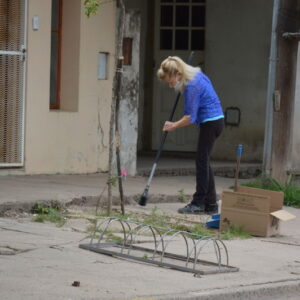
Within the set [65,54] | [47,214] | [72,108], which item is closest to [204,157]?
[47,214]

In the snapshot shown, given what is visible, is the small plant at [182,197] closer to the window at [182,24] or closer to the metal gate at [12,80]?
the metal gate at [12,80]

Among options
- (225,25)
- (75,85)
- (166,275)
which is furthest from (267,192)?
(225,25)

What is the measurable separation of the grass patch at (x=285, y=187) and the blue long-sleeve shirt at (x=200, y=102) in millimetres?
2202

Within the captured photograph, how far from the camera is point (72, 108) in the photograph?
513 inches

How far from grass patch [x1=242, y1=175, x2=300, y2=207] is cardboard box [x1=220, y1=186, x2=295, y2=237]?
2785mm

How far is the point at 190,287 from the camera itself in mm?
6746

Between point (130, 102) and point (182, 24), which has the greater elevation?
point (182, 24)

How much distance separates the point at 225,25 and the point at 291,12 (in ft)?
11.4

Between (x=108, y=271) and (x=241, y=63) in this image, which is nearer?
(x=108, y=271)

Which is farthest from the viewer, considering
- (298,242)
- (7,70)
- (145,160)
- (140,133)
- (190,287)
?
(140,133)

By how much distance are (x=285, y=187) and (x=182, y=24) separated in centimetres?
533

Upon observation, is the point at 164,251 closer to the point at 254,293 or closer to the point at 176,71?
the point at 254,293

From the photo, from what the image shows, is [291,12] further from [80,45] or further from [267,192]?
[267,192]

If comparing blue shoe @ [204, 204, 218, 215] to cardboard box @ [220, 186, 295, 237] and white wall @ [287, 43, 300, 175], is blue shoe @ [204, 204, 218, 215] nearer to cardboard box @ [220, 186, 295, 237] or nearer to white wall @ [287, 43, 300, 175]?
cardboard box @ [220, 186, 295, 237]
